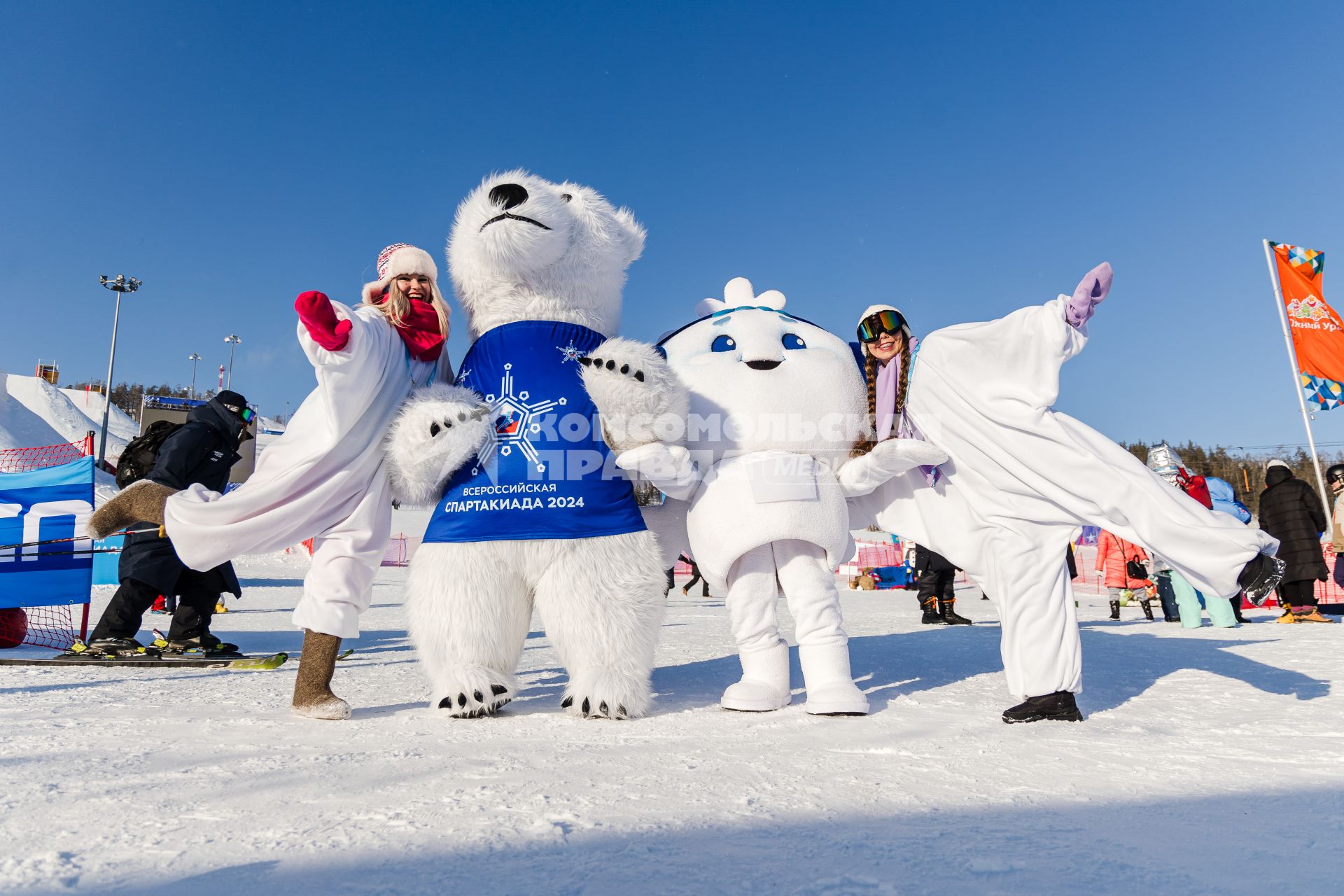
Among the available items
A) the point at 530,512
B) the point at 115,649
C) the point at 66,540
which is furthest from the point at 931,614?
the point at 66,540

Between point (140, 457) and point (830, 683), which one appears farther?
point (140, 457)

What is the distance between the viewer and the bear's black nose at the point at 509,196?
10.7ft

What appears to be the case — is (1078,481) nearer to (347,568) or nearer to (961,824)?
(961,824)

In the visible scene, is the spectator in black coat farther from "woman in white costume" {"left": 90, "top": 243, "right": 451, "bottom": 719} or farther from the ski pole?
the ski pole

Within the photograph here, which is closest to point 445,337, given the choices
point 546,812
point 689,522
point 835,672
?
point 689,522

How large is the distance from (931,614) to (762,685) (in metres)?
5.17

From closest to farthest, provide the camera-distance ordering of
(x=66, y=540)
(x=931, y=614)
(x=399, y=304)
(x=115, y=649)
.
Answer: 1. (x=399, y=304)
2. (x=66, y=540)
3. (x=115, y=649)
4. (x=931, y=614)

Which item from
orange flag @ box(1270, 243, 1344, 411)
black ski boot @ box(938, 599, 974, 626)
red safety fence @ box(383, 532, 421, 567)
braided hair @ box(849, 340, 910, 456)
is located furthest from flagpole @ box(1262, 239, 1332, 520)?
red safety fence @ box(383, 532, 421, 567)

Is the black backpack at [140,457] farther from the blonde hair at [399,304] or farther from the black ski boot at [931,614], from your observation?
the black ski boot at [931,614]

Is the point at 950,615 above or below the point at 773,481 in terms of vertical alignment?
below

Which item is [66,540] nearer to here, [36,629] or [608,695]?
[608,695]

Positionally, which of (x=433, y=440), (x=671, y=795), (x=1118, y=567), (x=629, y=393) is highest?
(x=629, y=393)

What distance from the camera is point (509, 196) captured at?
10.7 feet

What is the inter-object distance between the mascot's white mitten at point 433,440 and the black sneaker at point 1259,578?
2.69 m
